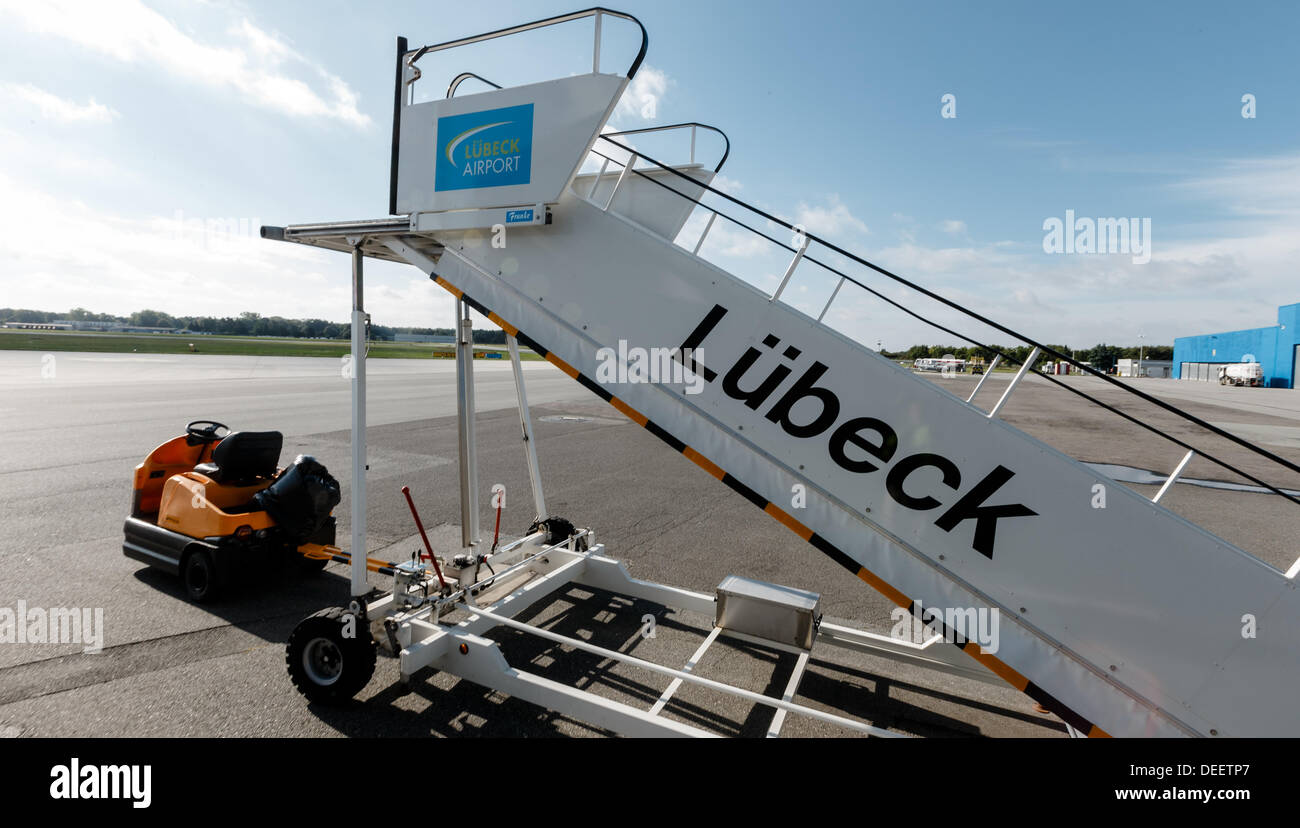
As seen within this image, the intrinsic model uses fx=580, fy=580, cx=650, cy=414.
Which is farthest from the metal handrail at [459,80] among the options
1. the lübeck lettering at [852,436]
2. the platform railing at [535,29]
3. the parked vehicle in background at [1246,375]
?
the parked vehicle in background at [1246,375]

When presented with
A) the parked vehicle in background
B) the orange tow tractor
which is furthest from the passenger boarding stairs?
the parked vehicle in background

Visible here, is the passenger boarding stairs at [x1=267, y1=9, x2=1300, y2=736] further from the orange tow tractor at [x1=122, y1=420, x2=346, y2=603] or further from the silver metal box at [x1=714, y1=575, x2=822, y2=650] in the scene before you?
the orange tow tractor at [x1=122, y1=420, x2=346, y2=603]

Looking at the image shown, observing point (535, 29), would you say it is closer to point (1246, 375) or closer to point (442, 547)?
point (442, 547)

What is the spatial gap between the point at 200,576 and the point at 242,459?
118 centimetres

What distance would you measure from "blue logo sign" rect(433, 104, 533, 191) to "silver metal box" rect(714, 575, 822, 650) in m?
3.45

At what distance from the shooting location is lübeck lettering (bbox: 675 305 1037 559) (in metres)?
2.96

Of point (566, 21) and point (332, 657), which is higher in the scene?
point (566, 21)

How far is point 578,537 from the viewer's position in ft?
20.1

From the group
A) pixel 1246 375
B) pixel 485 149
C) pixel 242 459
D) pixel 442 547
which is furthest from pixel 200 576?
pixel 1246 375

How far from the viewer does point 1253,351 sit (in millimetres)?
61562
